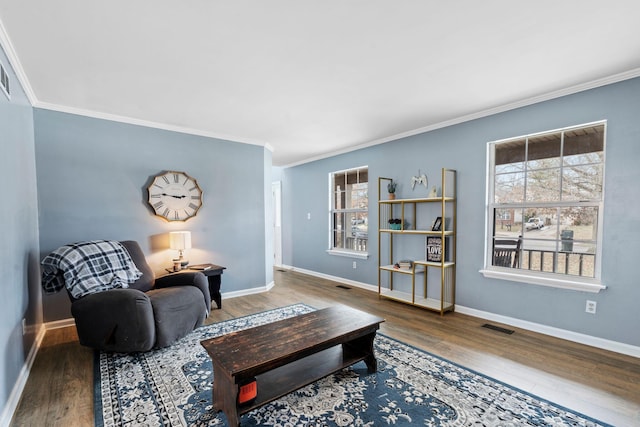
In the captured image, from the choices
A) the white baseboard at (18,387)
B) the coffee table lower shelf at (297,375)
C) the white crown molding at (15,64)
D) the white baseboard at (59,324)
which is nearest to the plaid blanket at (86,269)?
the white baseboard at (18,387)

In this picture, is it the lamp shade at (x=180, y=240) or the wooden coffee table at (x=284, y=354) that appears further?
the lamp shade at (x=180, y=240)

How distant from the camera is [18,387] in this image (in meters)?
1.92

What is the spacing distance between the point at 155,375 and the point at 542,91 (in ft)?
13.7

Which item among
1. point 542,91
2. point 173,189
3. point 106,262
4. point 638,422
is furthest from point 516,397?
point 173,189

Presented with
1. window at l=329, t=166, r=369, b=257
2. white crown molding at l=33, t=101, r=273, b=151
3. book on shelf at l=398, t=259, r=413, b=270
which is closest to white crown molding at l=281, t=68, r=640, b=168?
window at l=329, t=166, r=369, b=257

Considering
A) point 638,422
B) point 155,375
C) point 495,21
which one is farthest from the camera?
point 155,375

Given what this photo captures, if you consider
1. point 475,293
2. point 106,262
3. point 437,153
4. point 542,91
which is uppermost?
point 542,91

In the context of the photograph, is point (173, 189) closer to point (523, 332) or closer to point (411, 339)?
point (411, 339)

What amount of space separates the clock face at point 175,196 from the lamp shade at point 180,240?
29 centimetres

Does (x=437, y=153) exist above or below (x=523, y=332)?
above

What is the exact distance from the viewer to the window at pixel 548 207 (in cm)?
272

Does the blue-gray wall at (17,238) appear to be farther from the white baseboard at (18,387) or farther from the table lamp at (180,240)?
the table lamp at (180,240)

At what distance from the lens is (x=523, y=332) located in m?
2.96

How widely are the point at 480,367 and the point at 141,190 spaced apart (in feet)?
13.1
